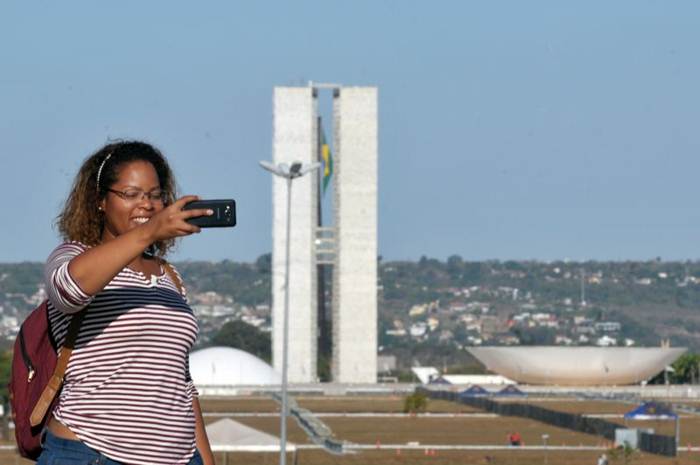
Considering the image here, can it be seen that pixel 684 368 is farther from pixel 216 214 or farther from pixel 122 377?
pixel 216 214

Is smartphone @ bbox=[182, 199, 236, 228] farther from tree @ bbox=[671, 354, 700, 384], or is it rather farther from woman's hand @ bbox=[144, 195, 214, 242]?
tree @ bbox=[671, 354, 700, 384]

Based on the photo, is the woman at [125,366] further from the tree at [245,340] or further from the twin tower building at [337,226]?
the tree at [245,340]

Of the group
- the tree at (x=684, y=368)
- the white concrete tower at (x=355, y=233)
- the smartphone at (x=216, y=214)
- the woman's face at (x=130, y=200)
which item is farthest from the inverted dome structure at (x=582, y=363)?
the smartphone at (x=216, y=214)

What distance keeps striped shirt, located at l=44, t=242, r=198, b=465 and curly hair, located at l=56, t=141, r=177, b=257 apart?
0.13 m

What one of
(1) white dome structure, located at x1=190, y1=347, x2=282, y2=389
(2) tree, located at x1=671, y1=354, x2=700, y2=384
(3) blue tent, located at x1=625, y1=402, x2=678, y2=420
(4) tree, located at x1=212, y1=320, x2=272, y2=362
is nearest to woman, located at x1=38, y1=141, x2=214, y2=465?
(3) blue tent, located at x1=625, y1=402, x2=678, y2=420

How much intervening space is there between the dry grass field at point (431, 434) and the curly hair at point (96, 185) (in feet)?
53.4

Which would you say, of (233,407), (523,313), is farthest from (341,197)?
(523,313)

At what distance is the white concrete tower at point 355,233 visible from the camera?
3177 inches

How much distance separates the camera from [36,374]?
11.1 feet

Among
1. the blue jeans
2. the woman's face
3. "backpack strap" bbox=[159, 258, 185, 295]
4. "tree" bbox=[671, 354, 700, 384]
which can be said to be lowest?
"tree" bbox=[671, 354, 700, 384]

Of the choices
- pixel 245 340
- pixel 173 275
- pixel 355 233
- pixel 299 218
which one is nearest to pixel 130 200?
pixel 173 275

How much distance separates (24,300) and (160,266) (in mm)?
166250

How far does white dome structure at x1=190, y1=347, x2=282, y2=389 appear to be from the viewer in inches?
3083

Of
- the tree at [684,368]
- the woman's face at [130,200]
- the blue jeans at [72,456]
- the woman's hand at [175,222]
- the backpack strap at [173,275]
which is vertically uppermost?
the woman's face at [130,200]
